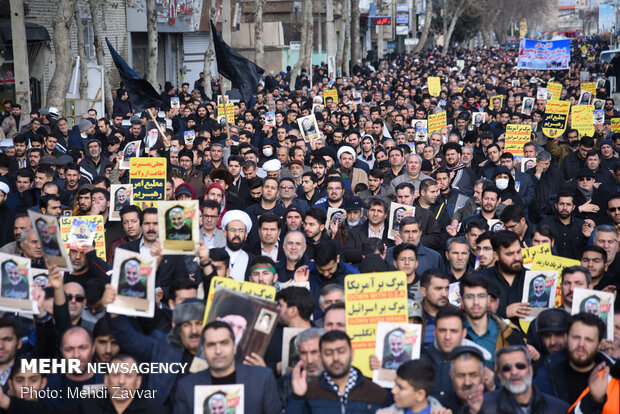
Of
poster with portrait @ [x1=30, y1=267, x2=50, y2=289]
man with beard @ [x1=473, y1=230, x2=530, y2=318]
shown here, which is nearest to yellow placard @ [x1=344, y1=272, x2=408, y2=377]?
man with beard @ [x1=473, y1=230, x2=530, y2=318]

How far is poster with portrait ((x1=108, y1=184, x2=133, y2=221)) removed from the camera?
9352 mm

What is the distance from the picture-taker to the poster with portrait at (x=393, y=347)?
18.3ft

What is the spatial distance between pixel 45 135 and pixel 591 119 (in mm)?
8934

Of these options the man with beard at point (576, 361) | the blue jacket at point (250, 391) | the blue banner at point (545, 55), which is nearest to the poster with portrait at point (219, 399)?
the blue jacket at point (250, 391)

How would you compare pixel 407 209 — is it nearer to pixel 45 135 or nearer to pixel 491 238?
pixel 491 238

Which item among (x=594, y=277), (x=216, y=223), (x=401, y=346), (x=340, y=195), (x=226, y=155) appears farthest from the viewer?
(x=226, y=155)

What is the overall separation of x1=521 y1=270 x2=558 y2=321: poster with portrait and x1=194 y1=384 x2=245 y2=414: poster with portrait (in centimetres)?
256

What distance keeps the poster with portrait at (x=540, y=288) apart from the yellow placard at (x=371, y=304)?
109 cm

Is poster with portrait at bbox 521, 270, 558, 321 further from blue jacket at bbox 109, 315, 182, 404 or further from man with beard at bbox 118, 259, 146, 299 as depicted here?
man with beard at bbox 118, 259, 146, 299

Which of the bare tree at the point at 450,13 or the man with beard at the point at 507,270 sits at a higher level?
the bare tree at the point at 450,13

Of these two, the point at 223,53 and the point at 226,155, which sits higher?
the point at 223,53

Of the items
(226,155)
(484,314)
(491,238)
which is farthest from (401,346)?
(226,155)

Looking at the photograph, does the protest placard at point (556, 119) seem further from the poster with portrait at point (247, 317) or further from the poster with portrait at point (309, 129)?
the poster with portrait at point (247, 317)

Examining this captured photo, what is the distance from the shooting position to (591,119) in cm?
1645
